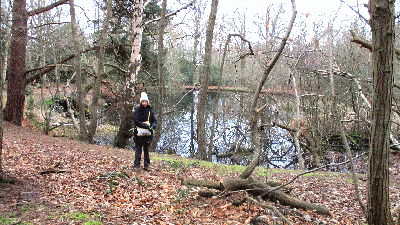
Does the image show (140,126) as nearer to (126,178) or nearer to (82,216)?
(126,178)

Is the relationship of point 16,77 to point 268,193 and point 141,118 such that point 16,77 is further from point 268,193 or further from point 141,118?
point 268,193

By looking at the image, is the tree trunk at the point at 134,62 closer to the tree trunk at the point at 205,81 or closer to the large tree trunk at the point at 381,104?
the tree trunk at the point at 205,81

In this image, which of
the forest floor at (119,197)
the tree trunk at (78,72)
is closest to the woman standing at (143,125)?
the forest floor at (119,197)

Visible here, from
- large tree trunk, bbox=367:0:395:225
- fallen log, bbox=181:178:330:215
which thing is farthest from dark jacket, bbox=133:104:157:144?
large tree trunk, bbox=367:0:395:225

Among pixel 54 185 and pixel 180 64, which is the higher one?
pixel 180 64

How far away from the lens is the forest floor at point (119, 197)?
14.2 feet

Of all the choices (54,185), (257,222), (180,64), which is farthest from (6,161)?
(180,64)

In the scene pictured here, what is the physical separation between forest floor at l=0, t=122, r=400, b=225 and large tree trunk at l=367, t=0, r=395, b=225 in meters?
1.98

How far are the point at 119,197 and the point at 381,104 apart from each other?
4.26m

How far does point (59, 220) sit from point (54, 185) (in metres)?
1.72

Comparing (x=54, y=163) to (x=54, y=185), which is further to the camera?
(x=54, y=163)

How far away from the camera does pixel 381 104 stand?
3.04 m

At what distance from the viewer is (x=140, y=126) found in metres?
7.18

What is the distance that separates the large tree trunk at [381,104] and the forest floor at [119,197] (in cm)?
198
